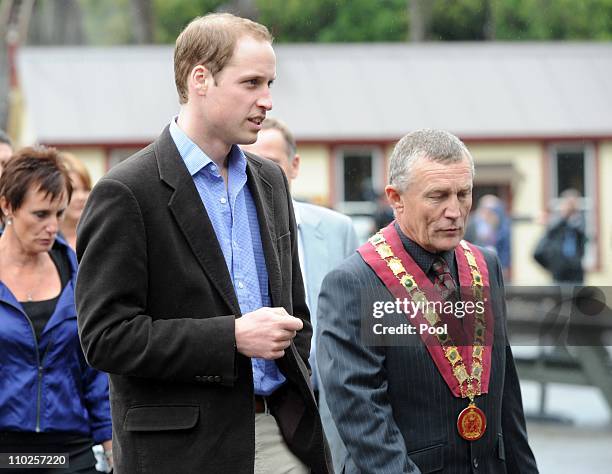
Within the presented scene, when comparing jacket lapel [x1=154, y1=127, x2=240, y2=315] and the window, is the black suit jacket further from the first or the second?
the window

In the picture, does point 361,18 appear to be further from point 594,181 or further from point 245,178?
point 245,178

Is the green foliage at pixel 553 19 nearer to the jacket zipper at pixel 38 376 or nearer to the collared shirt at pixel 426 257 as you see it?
the jacket zipper at pixel 38 376

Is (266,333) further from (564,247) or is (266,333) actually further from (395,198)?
(564,247)

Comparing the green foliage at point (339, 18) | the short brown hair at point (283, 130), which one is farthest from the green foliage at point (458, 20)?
the short brown hair at point (283, 130)

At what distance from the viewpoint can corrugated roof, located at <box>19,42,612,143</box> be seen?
1131 inches

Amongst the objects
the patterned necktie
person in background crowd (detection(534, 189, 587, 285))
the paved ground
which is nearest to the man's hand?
the patterned necktie

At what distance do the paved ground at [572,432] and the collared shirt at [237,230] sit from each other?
199 inches

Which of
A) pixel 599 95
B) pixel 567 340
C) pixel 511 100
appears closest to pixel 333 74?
pixel 511 100

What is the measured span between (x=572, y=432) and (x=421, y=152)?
6.12 metres

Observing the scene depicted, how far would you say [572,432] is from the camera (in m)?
9.20

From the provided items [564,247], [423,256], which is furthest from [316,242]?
[564,247]

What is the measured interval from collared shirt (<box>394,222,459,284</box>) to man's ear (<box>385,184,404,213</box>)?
8cm

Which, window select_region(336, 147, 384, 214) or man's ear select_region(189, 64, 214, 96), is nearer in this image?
man's ear select_region(189, 64, 214, 96)

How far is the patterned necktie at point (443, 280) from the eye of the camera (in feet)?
11.4
